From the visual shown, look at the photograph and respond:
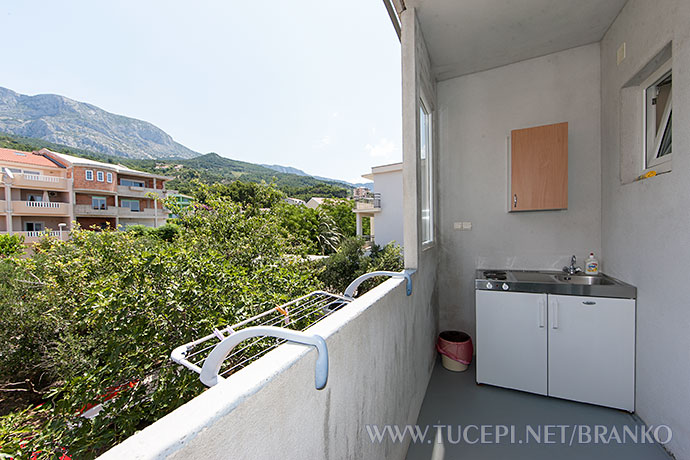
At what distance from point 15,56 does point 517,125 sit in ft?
67.1

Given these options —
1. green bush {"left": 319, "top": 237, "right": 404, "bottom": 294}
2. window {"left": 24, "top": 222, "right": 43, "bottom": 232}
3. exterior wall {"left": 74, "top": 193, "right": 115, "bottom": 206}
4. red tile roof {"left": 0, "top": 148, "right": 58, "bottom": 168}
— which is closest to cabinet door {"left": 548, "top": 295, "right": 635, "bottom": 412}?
green bush {"left": 319, "top": 237, "right": 404, "bottom": 294}

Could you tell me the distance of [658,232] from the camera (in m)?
1.72

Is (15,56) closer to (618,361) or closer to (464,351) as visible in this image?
(464,351)

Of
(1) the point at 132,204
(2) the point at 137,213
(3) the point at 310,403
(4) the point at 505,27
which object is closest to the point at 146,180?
(1) the point at 132,204

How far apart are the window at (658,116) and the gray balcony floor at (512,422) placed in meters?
1.68

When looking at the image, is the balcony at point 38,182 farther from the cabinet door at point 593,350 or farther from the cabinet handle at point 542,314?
the cabinet door at point 593,350

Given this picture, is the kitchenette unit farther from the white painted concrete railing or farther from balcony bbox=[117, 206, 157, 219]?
balcony bbox=[117, 206, 157, 219]

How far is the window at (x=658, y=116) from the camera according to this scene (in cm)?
180

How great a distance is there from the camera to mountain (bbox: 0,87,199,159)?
835 inches

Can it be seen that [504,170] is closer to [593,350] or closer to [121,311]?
[593,350]

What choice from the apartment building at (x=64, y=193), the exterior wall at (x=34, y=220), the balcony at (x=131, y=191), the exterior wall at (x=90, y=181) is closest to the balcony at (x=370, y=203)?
the apartment building at (x=64, y=193)

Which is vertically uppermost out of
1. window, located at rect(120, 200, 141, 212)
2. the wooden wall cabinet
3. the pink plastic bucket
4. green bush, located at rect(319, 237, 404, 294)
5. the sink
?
window, located at rect(120, 200, 141, 212)

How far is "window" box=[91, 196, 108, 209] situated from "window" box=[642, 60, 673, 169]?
2367 cm

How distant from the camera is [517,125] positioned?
280 centimetres
